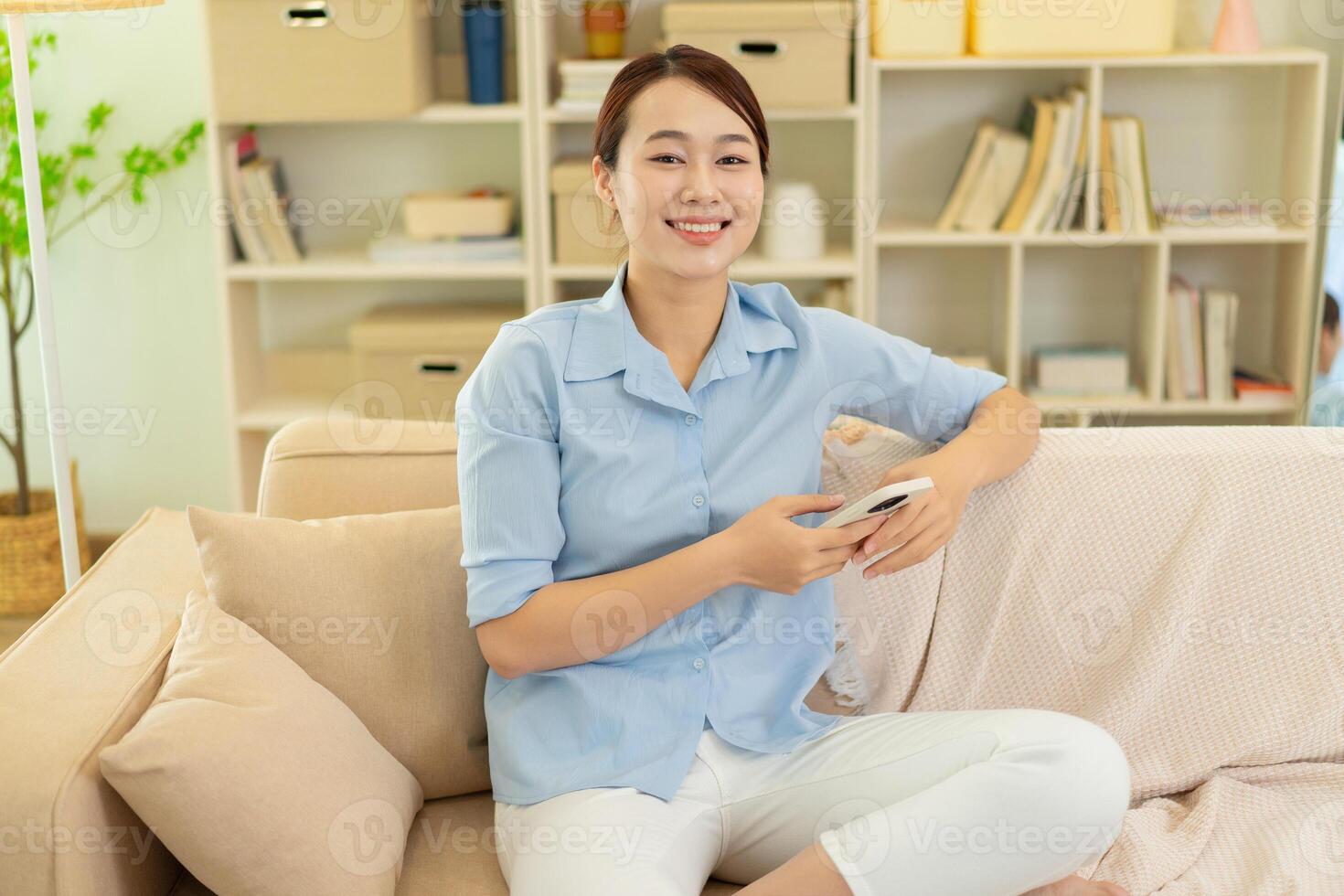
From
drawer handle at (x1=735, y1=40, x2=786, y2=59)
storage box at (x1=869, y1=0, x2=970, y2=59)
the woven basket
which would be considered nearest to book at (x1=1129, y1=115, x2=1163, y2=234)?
storage box at (x1=869, y1=0, x2=970, y2=59)

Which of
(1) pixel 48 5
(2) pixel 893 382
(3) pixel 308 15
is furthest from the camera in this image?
(3) pixel 308 15

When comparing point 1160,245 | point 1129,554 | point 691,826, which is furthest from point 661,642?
Answer: point 1160,245

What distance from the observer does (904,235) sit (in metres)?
3.11

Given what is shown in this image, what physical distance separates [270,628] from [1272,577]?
3.82ft

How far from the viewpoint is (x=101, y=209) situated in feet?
10.8

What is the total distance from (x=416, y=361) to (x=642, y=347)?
5.46 ft

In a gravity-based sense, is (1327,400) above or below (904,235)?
below

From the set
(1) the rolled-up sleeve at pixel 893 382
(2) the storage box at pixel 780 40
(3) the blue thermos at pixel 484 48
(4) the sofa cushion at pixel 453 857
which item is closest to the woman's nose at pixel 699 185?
(1) the rolled-up sleeve at pixel 893 382

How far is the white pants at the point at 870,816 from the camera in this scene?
1.33 metres

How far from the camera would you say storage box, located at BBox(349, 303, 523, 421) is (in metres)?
3.09

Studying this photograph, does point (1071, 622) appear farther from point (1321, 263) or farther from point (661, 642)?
point (1321, 263)

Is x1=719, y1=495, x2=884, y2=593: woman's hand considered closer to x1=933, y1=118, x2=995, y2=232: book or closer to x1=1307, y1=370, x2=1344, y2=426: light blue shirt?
x1=933, y1=118, x2=995, y2=232: book

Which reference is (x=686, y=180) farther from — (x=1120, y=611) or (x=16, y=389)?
(x=16, y=389)

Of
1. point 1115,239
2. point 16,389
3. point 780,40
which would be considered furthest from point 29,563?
point 1115,239
